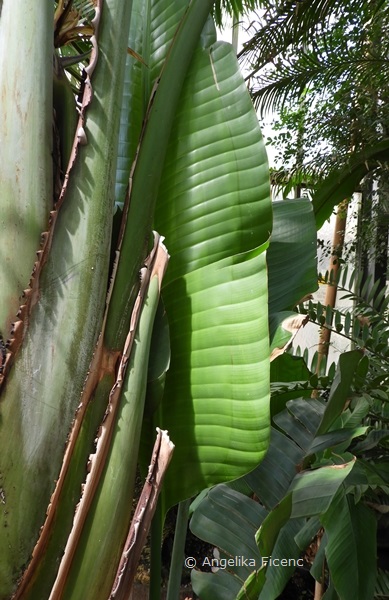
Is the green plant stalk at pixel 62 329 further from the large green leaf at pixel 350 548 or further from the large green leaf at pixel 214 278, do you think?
the large green leaf at pixel 350 548

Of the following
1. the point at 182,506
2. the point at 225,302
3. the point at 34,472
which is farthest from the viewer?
the point at 182,506

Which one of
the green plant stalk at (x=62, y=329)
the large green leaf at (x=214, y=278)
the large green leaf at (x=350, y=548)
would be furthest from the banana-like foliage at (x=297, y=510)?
the green plant stalk at (x=62, y=329)

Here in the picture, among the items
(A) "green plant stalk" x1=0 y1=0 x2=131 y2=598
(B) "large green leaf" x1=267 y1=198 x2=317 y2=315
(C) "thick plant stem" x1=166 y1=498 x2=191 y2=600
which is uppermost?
(B) "large green leaf" x1=267 y1=198 x2=317 y2=315

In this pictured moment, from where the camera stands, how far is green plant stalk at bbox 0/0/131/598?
0.45 m

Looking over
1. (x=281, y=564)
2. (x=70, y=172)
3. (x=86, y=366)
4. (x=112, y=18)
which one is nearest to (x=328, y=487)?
(x=281, y=564)

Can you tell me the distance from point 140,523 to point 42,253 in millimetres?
243

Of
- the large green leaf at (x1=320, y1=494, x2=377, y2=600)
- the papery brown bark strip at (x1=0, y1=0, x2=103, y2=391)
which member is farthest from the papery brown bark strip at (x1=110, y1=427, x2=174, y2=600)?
the large green leaf at (x1=320, y1=494, x2=377, y2=600)

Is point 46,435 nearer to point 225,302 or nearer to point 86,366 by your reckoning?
point 86,366

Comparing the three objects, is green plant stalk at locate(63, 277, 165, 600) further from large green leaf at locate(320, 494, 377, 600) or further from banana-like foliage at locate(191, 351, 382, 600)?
large green leaf at locate(320, 494, 377, 600)

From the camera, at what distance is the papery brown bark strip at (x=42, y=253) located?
1.54ft

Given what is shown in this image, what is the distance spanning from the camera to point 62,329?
0.49 metres

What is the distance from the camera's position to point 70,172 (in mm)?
510

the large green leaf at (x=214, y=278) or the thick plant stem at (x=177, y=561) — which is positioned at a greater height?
the large green leaf at (x=214, y=278)

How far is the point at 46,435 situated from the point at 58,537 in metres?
0.09
